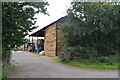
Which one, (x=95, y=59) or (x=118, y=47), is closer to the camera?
(x=95, y=59)

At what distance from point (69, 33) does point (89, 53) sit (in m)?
2.20

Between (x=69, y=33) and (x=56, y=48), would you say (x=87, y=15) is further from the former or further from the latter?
(x=56, y=48)

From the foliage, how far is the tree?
15.4 feet

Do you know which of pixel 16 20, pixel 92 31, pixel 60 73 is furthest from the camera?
pixel 92 31

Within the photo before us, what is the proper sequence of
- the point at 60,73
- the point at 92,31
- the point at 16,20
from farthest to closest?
1. the point at 92,31
2. the point at 60,73
3. the point at 16,20

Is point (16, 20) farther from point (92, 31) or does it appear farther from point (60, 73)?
point (92, 31)

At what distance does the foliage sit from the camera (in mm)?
9828

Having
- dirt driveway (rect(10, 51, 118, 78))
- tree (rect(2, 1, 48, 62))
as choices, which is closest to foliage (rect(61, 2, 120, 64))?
dirt driveway (rect(10, 51, 118, 78))

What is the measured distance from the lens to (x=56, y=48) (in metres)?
14.5

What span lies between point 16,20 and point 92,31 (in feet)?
20.0

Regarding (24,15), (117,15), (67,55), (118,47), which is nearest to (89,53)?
(67,55)

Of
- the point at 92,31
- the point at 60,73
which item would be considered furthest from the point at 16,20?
the point at 92,31

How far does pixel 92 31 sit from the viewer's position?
32.5 feet

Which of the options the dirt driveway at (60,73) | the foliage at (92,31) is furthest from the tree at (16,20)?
the foliage at (92,31)
